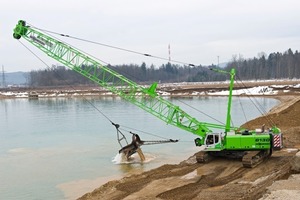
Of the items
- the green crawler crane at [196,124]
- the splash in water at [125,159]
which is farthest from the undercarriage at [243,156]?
the splash in water at [125,159]

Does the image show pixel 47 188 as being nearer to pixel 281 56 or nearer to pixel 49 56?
pixel 49 56

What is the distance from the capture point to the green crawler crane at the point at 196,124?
1923cm

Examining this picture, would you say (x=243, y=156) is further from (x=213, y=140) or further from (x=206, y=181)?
(x=206, y=181)

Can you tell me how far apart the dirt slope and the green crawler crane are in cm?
58

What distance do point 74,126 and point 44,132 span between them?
168 inches

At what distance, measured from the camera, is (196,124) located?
21.9 m

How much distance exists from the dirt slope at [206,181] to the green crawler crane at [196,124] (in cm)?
58

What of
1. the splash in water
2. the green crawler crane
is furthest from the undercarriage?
the splash in water

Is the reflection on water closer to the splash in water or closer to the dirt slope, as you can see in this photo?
the splash in water

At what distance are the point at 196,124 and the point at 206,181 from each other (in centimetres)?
565

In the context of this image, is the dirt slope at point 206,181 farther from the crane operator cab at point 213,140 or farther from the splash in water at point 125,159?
the splash in water at point 125,159

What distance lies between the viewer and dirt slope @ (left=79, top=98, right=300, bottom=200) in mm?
14250

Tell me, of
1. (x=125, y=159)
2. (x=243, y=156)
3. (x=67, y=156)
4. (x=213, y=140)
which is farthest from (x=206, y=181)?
(x=67, y=156)

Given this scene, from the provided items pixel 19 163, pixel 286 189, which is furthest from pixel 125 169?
pixel 286 189
